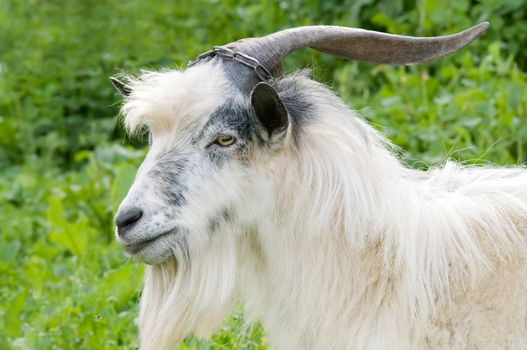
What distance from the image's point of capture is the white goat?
3.73m

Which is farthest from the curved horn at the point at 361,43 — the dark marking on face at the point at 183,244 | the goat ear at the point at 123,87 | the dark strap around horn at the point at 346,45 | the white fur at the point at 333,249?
the dark marking on face at the point at 183,244

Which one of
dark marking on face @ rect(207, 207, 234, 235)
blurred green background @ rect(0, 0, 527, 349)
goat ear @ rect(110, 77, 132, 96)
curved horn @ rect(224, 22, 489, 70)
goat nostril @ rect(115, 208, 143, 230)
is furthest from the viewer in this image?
blurred green background @ rect(0, 0, 527, 349)

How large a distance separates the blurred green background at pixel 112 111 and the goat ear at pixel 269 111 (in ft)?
1.84

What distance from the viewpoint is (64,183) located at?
7.82 meters

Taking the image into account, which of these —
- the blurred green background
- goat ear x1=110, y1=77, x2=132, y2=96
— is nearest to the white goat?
goat ear x1=110, y1=77, x2=132, y2=96

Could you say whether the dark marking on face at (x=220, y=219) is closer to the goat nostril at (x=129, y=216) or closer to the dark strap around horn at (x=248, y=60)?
the goat nostril at (x=129, y=216)

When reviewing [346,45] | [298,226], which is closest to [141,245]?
[298,226]

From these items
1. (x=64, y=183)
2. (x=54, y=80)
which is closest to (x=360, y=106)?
(x=64, y=183)

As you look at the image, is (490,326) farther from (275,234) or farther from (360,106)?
(360,106)

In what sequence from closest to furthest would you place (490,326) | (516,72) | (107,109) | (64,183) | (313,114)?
(490,326) → (313,114) → (516,72) → (64,183) → (107,109)

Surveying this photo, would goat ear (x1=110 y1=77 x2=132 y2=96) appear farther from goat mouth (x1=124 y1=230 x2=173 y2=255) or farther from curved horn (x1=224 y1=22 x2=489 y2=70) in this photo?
goat mouth (x1=124 y1=230 x2=173 y2=255)

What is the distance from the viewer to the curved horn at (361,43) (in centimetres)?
398

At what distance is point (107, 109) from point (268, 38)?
548 cm

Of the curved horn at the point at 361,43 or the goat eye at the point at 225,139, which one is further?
the curved horn at the point at 361,43
